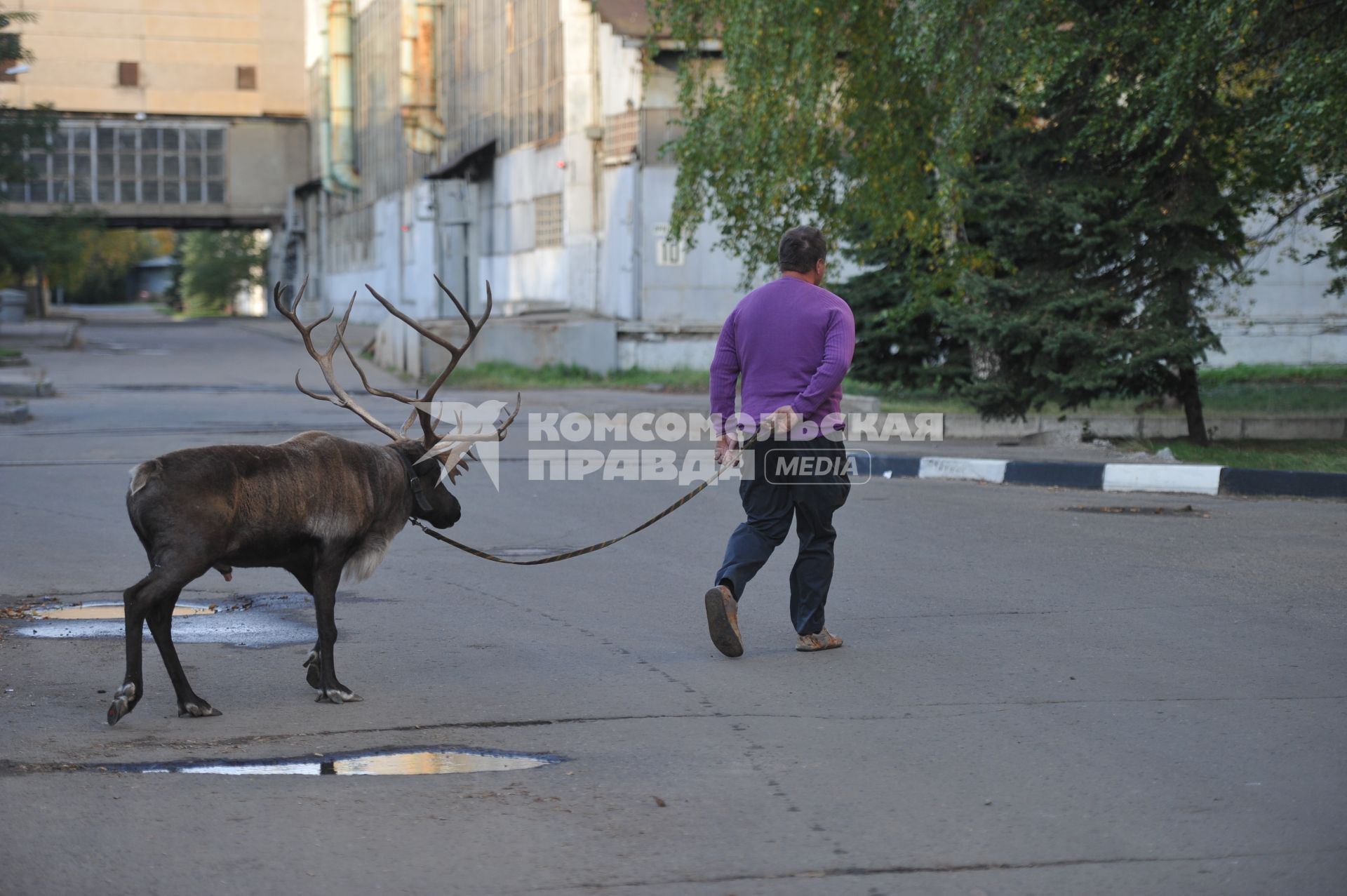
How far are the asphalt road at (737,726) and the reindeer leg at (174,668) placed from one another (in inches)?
3.5

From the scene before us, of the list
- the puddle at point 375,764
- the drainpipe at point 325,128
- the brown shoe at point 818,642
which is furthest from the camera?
the drainpipe at point 325,128

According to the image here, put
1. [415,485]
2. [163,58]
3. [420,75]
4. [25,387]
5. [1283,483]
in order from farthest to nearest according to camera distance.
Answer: [163,58], [420,75], [25,387], [1283,483], [415,485]

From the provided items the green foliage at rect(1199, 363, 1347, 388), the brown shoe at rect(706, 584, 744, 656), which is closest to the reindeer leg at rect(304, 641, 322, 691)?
the brown shoe at rect(706, 584, 744, 656)

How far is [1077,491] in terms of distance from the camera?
12945 mm

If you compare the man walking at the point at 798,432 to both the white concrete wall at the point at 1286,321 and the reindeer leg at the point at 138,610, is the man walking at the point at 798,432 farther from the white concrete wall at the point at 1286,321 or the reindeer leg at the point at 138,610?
the white concrete wall at the point at 1286,321

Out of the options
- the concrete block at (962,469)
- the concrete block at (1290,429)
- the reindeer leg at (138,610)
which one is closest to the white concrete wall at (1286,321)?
the concrete block at (1290,429)

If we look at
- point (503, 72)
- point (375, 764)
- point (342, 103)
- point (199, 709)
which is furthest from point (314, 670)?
point (342, 103)

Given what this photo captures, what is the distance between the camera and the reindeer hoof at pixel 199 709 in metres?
5.76

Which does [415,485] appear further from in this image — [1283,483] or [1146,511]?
[1283,483]

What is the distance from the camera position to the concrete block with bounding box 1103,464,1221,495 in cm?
1274

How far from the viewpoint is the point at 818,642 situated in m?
6.98

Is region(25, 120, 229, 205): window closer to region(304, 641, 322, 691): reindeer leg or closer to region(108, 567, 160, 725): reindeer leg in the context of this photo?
region(304, 641, 322, 691): reindeer leg

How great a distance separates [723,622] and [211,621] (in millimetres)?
2732

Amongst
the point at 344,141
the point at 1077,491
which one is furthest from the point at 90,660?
the point at 344,141
